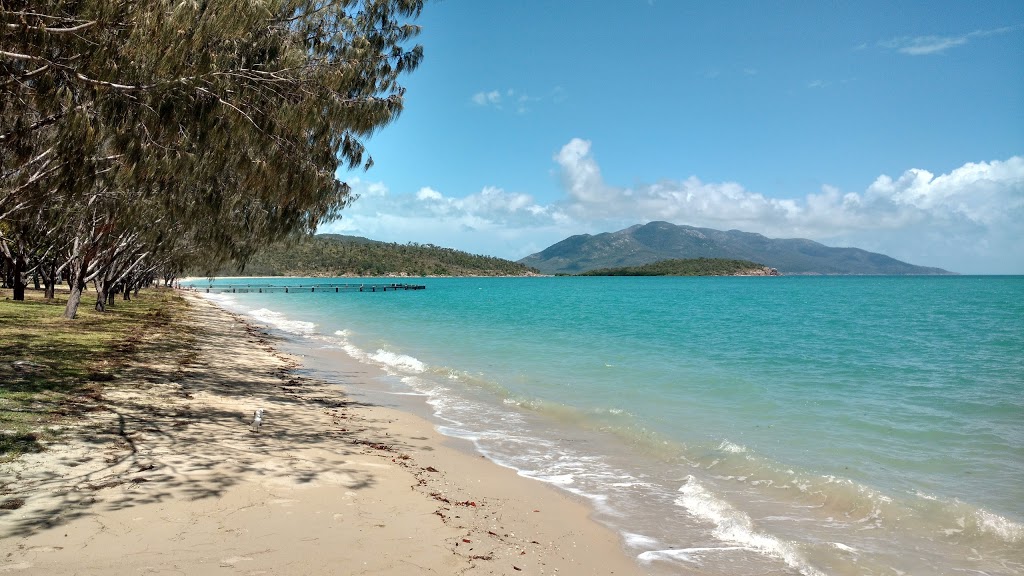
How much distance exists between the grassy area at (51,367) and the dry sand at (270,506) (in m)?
0.35

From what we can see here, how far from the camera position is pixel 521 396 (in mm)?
13211

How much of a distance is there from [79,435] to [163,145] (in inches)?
130

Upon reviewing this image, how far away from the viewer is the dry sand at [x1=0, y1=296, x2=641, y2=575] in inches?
168

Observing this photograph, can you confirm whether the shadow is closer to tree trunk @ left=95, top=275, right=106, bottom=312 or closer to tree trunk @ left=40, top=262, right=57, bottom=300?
tree trunk @ left=95, top=275, right=106, bottom=312

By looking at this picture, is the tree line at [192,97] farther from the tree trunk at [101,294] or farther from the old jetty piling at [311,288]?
the old jetty piling at [311,288]

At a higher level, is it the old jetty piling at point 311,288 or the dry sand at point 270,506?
the old jetty piling at point 311,288

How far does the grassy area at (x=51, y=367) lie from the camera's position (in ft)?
22.5

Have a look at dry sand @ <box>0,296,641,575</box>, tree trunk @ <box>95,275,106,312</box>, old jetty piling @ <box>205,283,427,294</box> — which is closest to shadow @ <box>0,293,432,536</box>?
dry sand @ <box>0,296,641,575</box>

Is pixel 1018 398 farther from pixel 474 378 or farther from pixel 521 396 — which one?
pixel 474 378

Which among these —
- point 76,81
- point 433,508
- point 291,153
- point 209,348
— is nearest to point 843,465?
point 433,508

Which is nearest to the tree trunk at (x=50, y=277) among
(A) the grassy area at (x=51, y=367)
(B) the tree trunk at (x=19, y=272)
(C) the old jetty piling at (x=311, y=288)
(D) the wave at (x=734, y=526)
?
(B) the tree trunk at (x=19, y=272)

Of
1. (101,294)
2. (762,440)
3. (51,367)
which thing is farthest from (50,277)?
(762,440)

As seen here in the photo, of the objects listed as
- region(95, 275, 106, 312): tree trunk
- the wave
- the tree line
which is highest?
the tree line

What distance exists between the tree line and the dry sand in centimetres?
305
